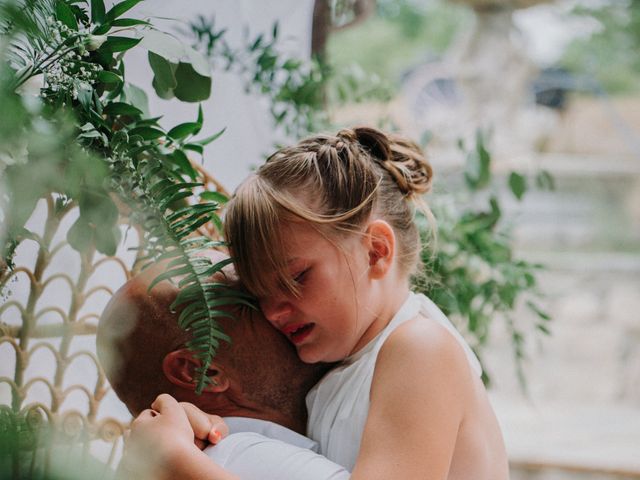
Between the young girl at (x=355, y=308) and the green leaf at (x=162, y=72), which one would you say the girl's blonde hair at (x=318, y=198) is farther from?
the green leaf at (x=162, y=72)

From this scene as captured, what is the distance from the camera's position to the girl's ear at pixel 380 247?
3.51 ft

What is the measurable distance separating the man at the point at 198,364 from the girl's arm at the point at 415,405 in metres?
0.12

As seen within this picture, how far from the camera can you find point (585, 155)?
8789 millimetres

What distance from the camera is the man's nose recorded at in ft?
3.38

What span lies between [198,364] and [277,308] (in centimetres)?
13

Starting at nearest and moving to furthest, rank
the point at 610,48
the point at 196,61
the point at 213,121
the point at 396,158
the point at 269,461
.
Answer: the point at 269,461 → the point at 196,61 → the point at 396,158 → the point at 213,121 → the point at 610,48

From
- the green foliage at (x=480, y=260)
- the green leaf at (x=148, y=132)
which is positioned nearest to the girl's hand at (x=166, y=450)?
the green leaf at (x=148, y=132)

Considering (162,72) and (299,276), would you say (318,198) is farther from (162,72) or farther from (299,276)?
(162,72)

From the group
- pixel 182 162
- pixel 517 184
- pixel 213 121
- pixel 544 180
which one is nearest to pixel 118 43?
pixel 182 162

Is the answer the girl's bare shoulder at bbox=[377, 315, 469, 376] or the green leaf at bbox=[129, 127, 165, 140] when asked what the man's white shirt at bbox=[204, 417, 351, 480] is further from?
the green leaf at bbox=[129, 127, 165, 140]

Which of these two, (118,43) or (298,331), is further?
(298,331)

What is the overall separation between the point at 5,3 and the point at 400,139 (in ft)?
2.51

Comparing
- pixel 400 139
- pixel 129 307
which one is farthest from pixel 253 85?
pixel 129 307

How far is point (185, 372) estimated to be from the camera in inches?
41.3
